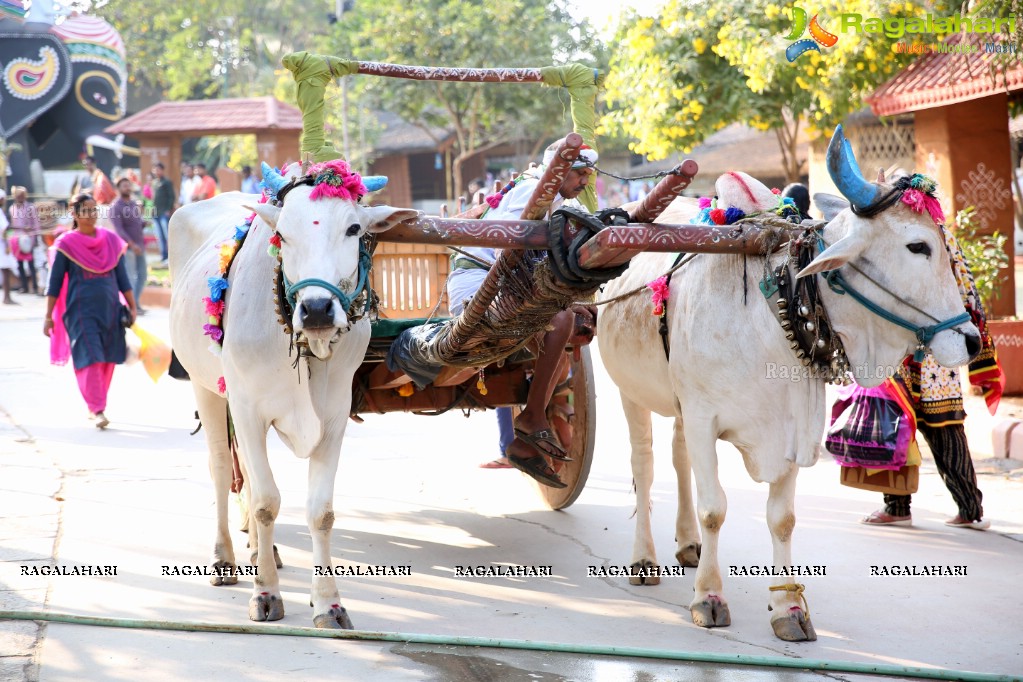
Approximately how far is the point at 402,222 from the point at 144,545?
254 cm

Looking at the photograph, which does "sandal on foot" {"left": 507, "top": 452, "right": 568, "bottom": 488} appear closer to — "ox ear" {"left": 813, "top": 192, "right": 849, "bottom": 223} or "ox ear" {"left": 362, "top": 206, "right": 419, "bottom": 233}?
"ox ear" {"left": 362, "top": 206, "right": 419, "bottom": 233}

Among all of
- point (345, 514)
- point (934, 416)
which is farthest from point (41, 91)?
point (934, 416)

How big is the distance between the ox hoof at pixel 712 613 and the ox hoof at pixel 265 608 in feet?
5.55

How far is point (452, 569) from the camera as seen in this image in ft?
17.2

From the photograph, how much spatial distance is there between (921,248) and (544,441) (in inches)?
73.9

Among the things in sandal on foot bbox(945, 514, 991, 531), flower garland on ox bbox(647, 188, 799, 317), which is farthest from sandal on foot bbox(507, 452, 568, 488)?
sandal on foot bbox(945, 514, 991, 531)

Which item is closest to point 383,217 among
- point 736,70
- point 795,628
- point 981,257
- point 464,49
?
point 795,628

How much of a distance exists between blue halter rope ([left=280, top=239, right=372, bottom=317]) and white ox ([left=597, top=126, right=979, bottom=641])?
51.1 inches

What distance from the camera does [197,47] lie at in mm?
35562

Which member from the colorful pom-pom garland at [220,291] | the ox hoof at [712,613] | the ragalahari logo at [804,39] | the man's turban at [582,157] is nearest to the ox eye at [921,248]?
the man's turban at [582,157]

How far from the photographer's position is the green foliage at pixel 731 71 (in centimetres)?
963

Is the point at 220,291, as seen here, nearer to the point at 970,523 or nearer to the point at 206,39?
the point at 970,523

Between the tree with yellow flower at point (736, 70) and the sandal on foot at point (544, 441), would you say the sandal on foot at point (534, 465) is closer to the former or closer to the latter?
the sandal on foot at point (544, 441)

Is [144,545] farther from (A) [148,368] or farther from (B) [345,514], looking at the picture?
(A) [148,368]
